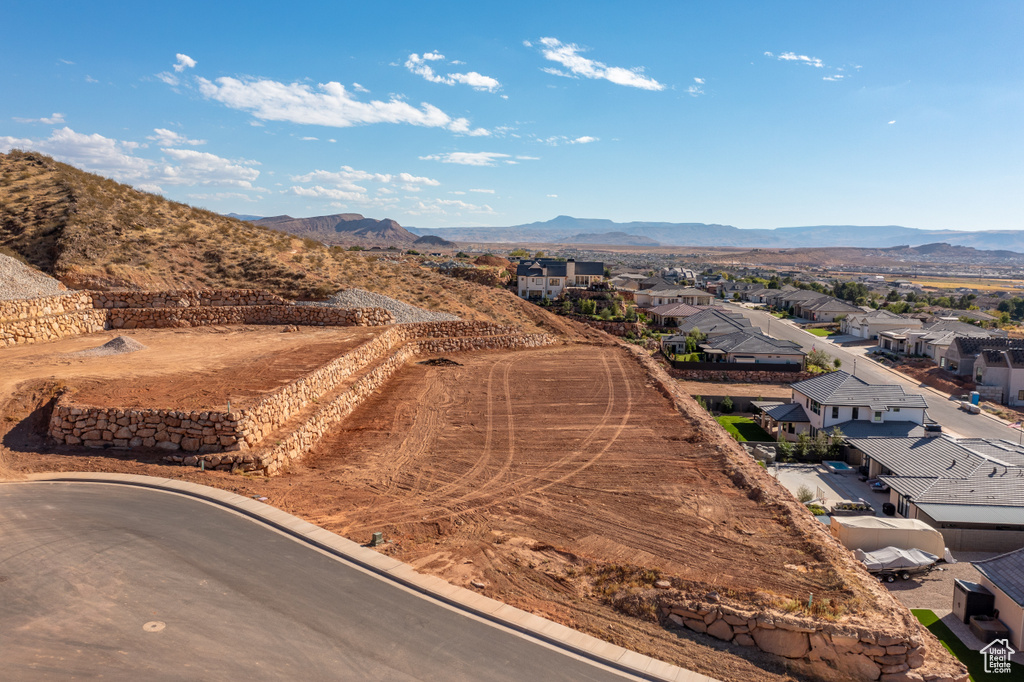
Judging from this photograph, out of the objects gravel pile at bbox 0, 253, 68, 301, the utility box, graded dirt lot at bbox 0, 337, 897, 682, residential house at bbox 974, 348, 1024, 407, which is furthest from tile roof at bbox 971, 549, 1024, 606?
residential house at bbox 974, 348, 1024, 407

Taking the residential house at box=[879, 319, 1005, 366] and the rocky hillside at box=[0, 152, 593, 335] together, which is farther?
the residential house at box=[879, 319, 1005, 366]

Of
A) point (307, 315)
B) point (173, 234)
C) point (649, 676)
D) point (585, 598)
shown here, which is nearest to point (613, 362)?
point (307, 315)

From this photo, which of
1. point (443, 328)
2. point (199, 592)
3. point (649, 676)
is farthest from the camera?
point (443, 328)

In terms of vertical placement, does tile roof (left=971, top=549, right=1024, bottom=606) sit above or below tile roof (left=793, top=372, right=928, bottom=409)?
below

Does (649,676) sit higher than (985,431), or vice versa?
(649,676)

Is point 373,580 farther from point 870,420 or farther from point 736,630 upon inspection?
point 870,420

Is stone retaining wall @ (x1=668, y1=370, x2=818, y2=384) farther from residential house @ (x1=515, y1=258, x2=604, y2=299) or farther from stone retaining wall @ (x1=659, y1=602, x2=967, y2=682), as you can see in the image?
stone retaining wall @ (x1=659, y1=602, x2=967, y2=682)
